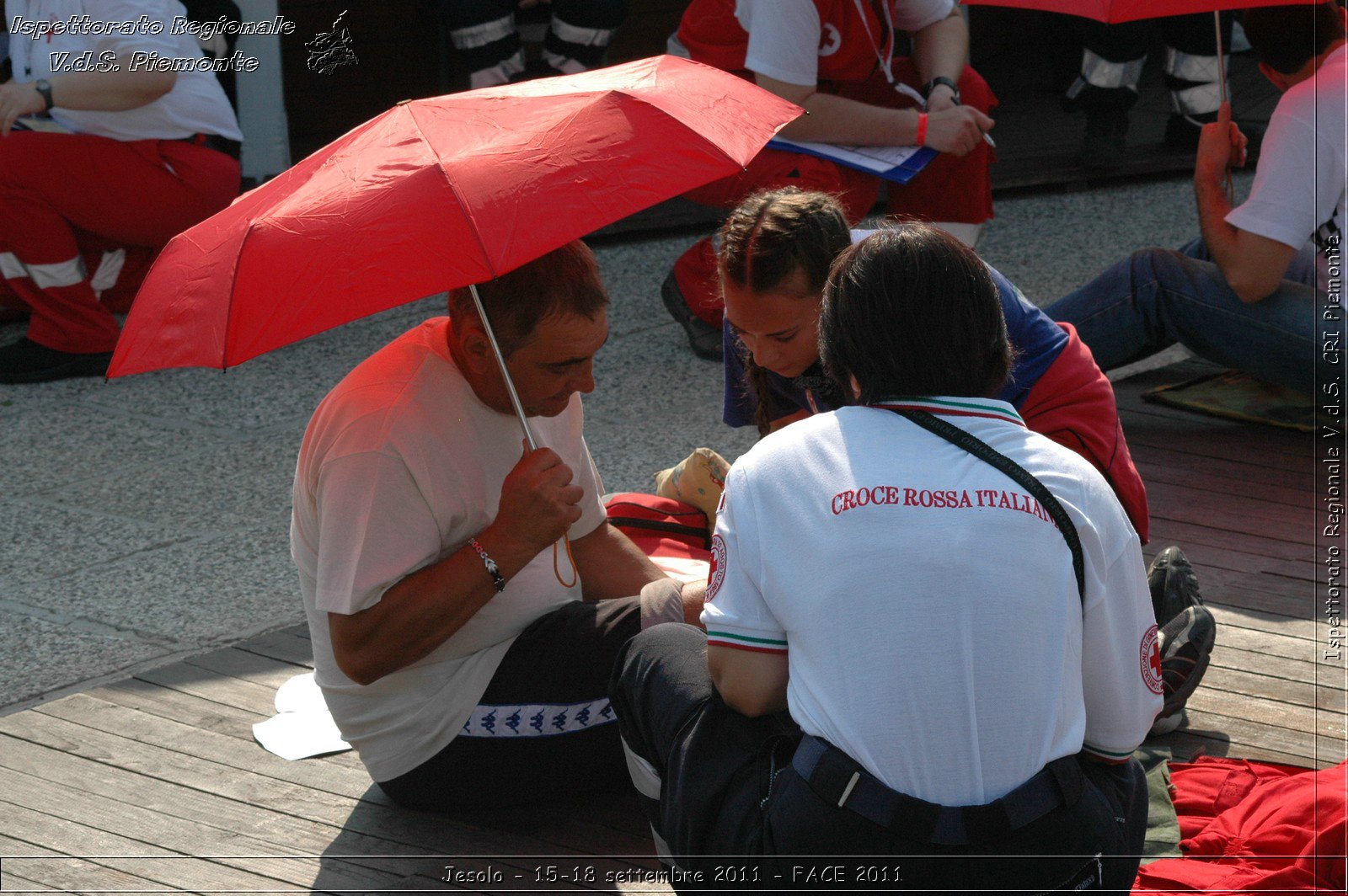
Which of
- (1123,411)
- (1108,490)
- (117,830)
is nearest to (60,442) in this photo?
(117,830)

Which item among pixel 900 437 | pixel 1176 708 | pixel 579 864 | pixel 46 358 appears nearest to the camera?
pixel 900 437

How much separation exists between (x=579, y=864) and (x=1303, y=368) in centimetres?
258

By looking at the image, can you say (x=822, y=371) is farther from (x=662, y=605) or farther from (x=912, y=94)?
(x=912, y=94)

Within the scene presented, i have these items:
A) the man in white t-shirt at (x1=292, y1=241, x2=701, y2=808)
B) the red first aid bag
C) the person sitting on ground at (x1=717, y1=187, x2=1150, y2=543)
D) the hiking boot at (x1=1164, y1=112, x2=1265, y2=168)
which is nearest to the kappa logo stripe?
the man in white t-shirt at (x1=292, y1=241, x2=701, y2=808)

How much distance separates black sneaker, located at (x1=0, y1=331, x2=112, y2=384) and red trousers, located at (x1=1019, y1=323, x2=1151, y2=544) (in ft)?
10.7

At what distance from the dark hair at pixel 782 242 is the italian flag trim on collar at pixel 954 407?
26.5 inches

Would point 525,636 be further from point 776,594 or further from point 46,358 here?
point 46,358

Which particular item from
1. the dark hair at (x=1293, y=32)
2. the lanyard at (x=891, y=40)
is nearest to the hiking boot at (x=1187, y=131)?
the lanyard at (x=891, y=40)

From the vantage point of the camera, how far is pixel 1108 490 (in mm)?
1740

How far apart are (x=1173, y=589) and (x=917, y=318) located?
1.33 m

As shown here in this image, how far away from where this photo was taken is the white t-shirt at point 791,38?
433 cm

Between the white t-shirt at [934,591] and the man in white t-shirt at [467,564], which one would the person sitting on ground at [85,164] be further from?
the white t-shirt at [934,591]

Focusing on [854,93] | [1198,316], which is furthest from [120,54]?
[1198,316]

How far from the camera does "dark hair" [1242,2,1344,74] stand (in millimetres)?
3537
